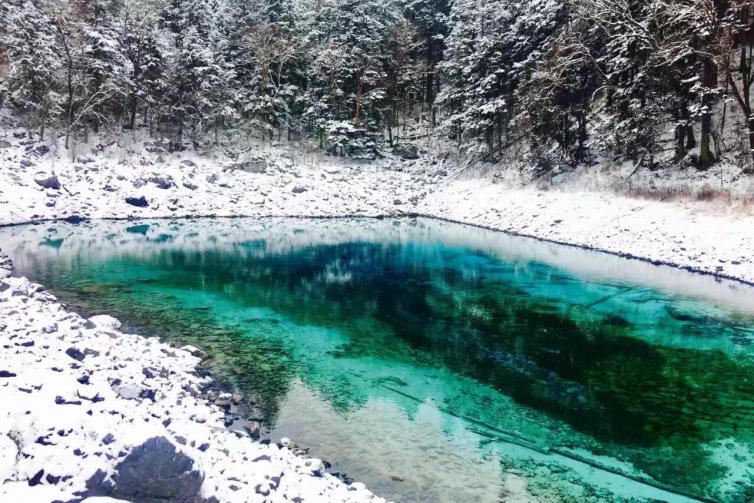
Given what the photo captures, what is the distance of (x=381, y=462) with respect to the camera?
21.8 ft

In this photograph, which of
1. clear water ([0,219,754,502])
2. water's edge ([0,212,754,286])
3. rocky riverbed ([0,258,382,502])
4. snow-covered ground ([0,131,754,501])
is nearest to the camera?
rocky riverbed ([0,258,382,502])

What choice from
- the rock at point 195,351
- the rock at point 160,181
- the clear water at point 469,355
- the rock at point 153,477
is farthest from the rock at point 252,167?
the rock at point 153,477

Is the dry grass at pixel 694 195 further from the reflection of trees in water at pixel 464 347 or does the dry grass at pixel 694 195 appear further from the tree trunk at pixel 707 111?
the reflection of trees in water at pixel 464 347

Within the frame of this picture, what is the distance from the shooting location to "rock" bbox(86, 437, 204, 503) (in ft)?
14.5

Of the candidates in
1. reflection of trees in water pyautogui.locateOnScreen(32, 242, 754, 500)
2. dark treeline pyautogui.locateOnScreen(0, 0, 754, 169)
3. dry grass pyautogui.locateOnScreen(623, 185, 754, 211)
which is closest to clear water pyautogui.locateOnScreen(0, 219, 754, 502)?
reflection of trees in water pyautogui.locateOnScreen(32, 242, 754, 500)

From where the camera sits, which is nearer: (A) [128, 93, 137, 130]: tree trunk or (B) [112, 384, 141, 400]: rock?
(B) [112, 384, 141, 400]: rock

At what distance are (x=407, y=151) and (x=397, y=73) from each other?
25.2 ft

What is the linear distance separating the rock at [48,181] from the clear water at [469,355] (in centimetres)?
812

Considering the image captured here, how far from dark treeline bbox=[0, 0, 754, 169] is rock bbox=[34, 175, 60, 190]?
5627 millimetres

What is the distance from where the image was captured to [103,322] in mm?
11172

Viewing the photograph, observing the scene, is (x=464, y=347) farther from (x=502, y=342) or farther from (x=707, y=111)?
(x=707, y=111)

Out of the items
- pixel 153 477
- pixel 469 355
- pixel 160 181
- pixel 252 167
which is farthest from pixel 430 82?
pixel 153 477

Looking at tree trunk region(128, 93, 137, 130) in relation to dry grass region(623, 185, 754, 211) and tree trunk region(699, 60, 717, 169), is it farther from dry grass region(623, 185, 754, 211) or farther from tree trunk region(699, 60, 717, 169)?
tree trunk region(699, 60, 717, 169)

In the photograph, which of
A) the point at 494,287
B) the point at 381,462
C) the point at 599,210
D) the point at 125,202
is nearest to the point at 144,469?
the point at 381,462
